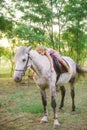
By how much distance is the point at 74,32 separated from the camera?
877 inches

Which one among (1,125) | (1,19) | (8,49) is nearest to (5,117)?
(1,125)

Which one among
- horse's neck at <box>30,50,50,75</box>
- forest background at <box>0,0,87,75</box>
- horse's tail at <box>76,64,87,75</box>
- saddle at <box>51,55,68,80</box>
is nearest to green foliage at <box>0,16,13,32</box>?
forest background at <box>0,0,87,75</box>

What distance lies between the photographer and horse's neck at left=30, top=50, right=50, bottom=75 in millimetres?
6898

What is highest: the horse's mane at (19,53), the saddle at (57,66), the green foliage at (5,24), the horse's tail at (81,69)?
the green foliage at (5,24)

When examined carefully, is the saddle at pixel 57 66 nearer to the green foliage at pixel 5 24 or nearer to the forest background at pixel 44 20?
the forest background at pixel 44 20

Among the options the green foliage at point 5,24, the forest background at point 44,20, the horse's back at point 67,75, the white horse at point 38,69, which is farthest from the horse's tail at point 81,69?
the green foliage at point 5,24

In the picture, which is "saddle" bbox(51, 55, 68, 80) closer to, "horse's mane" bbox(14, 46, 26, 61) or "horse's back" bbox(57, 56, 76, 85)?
"horse's back" bbox(57, 56, 76, 85)

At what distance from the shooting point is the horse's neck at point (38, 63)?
6.90 meters

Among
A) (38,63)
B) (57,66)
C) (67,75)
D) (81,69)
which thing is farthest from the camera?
(81,69)

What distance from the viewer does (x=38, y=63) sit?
6.94 meters

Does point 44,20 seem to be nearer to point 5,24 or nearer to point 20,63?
point 5,24

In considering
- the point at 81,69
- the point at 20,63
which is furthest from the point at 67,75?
the point at 20,63

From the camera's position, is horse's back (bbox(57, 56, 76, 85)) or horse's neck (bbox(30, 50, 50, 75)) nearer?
horse's neck (bbox(30, 50, 50, 75))

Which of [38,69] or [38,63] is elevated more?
[38,63]
